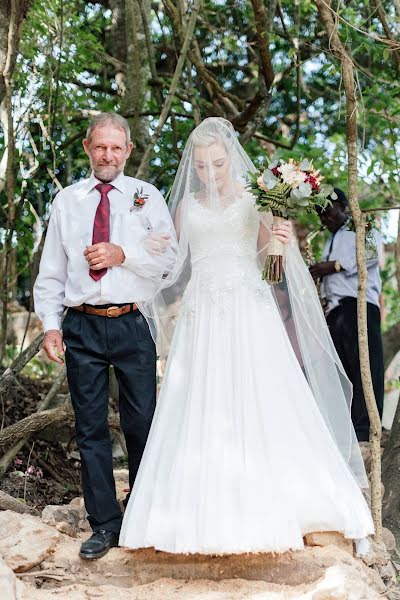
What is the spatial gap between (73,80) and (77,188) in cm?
364

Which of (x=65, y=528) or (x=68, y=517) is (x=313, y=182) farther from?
(x=68, y=517)

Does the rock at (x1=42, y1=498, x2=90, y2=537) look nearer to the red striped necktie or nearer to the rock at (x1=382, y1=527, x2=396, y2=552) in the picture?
the red striped necktie

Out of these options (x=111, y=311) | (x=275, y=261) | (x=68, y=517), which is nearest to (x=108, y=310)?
(x=111, y=311)

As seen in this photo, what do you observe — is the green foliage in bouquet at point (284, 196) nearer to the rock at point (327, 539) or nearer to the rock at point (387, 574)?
the rock at point (327, 539)

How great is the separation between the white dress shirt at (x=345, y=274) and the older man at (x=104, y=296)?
2373mm

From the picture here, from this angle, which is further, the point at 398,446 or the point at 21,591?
the point at 398,446

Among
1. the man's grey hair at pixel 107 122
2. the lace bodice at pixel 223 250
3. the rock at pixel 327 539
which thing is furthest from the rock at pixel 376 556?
the man's grey hair at pixel 107 122

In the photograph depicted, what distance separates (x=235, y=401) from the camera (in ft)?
13.5

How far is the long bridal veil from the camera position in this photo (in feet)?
14.4

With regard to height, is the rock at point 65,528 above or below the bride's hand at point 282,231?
below

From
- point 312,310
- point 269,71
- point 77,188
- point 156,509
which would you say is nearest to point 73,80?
point 269,71

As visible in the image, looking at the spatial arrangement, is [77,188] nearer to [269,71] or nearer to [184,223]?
[184,223]

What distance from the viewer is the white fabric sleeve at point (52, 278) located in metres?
4.39

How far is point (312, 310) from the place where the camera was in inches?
177
